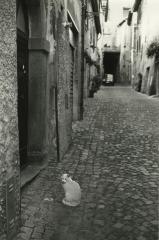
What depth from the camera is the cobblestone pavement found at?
3748mm

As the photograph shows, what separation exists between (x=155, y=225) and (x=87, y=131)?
5.78 meters

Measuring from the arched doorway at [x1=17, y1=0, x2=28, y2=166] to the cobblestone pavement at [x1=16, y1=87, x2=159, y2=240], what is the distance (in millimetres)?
586

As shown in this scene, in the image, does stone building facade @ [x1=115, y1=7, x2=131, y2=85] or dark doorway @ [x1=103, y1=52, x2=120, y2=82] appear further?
dark doorway @ [x1=103, y1=52, x2=120, y2=82]

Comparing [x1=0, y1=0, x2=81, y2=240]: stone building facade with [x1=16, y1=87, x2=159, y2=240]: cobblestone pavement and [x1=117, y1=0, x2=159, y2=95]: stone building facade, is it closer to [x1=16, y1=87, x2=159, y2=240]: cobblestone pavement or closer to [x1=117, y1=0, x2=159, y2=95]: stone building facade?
[x1=16, y1=87, x2=159, y2=240]: cobblestone pavement

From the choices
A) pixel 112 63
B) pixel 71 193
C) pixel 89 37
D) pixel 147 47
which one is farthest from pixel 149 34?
pixel 112 63

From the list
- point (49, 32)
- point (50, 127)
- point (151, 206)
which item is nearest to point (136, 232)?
point (151, 206)

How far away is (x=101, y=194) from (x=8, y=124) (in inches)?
77.4

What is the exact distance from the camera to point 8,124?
11.2 ft

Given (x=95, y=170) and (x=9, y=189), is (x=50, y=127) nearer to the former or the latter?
(x=95, y=170)

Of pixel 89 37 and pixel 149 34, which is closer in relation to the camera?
pixel 89 37

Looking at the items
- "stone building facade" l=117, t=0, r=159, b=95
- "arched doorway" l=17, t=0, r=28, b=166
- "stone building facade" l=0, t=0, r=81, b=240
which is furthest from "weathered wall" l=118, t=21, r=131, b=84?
"arched doorway" l=17, t=0, r=28, b=166

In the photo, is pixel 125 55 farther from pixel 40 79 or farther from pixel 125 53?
pixel 40 79

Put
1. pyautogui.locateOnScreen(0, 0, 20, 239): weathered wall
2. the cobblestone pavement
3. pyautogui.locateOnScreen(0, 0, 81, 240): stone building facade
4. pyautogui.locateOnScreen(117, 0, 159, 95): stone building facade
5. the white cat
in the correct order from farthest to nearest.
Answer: pyautogui.locateOnScreen(117, 0, 159, 95): stone building facade → pyautogui.locateOnScreen(0, 0, 81, 240): stone building facade → the white cat → the cobblestone pavement → pyautogui.locateOnScreen(0, 0, 20, 239): weathered wall

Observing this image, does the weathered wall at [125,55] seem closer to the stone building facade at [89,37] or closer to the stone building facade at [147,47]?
the stone building facade at [147,47]
